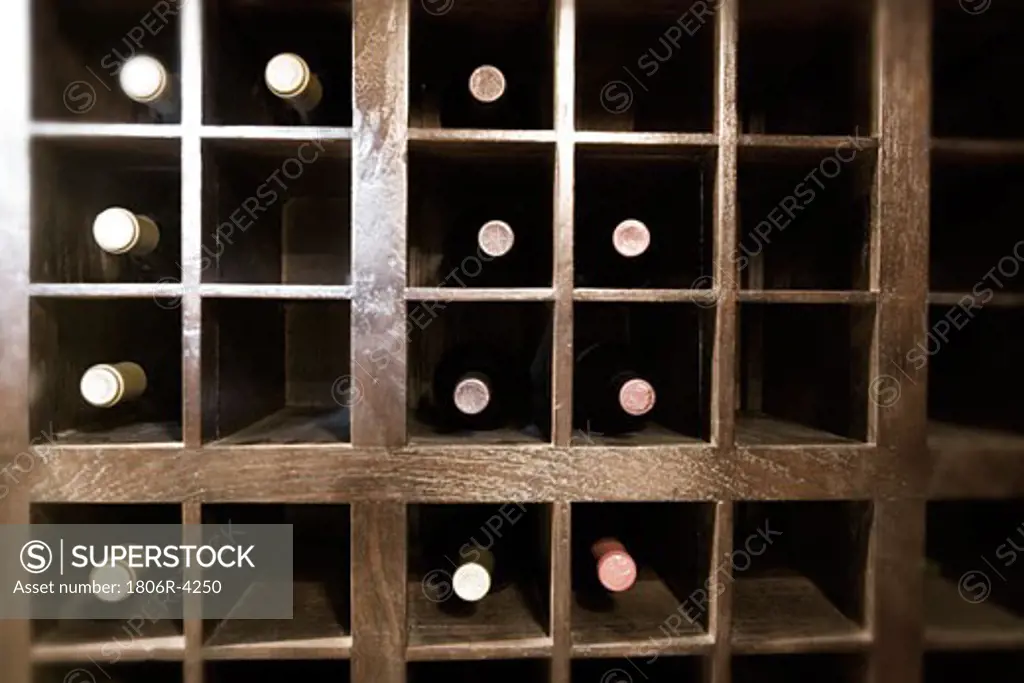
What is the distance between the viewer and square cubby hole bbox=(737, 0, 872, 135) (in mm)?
863

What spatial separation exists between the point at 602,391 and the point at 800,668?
→ 0.51 meters

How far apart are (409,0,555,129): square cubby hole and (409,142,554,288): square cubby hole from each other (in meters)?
0.08

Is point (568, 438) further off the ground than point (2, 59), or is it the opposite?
point (2, 59)

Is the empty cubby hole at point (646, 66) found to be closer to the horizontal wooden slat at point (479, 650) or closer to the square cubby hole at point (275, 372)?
the square cubby hole at point (275, 372)

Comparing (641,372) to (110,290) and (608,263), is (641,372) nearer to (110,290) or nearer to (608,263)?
(608,263)

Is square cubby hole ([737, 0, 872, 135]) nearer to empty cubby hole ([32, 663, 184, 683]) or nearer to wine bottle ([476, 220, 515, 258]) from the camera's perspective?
wine bottle ([476, 220, 515, 258])

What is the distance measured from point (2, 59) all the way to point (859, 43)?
1102mm

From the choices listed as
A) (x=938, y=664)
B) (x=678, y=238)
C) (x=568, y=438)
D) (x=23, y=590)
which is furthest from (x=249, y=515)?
(x=938, y=664)

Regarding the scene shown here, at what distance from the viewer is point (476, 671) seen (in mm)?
1035

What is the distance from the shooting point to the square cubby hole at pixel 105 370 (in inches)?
31.4

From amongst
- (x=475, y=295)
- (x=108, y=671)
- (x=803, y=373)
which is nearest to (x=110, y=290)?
(x=475, y=295)

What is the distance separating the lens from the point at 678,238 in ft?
3.35

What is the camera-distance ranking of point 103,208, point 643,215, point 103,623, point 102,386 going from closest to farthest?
point 102,386 < point 103,623 < point 103,208 < point 643,215

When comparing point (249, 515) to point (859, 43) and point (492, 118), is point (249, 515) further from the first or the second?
point (859, 43)
